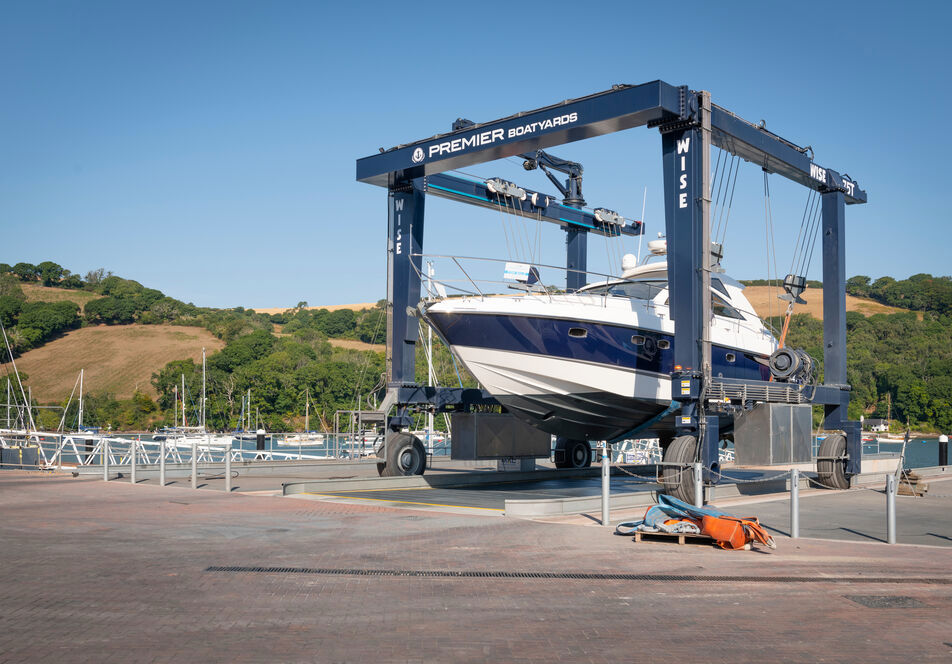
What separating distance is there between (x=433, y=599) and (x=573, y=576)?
5.37 ft

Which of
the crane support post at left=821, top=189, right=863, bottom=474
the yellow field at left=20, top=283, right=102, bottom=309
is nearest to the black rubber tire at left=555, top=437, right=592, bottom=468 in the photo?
the crane support post at left=821, top=189, right=863, bottom=474

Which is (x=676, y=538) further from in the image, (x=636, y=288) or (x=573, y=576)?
(x=636, y=288)

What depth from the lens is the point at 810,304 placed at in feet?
391

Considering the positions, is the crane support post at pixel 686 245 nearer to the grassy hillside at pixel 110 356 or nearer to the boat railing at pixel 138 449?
the boat railing at pixel 138 449

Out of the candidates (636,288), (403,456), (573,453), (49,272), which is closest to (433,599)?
(403,456)

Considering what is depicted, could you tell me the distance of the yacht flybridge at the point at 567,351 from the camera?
16.2m

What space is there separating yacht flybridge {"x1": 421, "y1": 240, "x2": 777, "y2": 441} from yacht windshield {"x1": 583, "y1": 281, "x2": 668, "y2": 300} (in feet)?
1.95

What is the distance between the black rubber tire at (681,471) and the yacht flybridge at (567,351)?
307 centimetres

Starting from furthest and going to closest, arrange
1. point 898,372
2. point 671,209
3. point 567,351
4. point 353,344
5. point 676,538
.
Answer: point 353,344 → point 898,372 → point 567,351 → point 671,209 → point 676,538

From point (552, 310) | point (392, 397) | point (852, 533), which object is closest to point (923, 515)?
point (852, 533)

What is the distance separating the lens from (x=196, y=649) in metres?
5.11

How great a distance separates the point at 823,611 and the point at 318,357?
121m

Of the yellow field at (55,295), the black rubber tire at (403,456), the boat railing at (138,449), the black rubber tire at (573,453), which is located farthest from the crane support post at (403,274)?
the yellow field at (55,295)

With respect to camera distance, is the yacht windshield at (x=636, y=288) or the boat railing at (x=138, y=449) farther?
the boat railing at (x=138, y=449)
